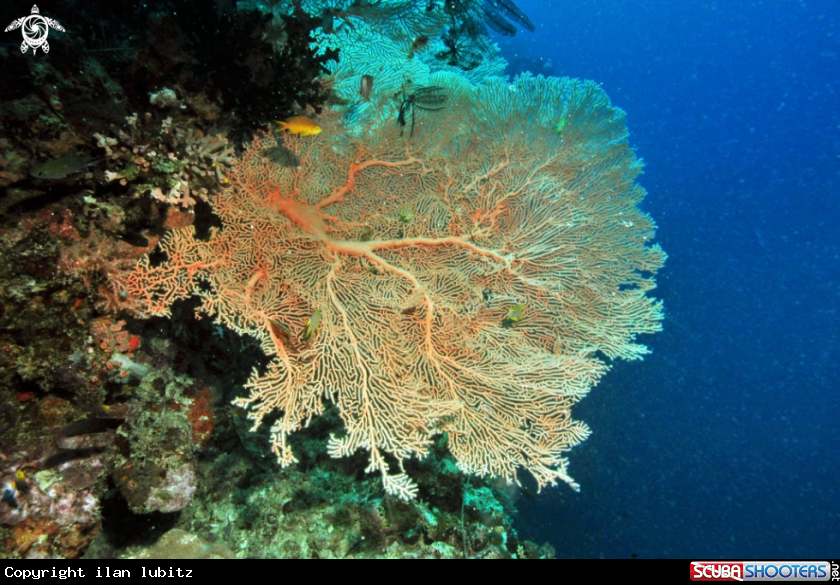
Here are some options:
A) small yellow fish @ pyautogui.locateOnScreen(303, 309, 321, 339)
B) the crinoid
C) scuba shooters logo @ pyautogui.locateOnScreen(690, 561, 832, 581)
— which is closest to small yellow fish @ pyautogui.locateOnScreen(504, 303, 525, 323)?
small yellow fish @ pyautogui.locateOnScreen(303, 309, 321, 339)

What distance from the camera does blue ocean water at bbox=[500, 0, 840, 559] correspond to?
17.3 metres

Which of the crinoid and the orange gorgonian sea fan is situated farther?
the crinoid

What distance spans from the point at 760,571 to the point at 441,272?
404cm

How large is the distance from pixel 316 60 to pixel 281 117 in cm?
63

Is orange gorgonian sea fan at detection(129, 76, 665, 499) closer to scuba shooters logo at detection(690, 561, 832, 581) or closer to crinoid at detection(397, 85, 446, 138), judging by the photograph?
crinoid at detection(397, 85, 446, 138)

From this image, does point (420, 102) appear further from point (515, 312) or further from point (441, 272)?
point (515, 312)

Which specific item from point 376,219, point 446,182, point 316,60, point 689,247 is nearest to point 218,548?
point 376,219

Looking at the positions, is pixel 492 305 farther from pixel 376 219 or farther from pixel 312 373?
pixel 312 373

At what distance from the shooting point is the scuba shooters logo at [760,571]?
10.2 ft

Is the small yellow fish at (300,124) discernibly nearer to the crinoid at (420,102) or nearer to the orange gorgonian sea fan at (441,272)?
the orange gorgonian sea fan at (441,272)

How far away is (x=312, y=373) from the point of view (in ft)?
10.3

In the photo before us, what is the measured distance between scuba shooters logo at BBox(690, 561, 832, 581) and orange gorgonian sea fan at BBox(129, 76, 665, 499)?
1359 millimetres

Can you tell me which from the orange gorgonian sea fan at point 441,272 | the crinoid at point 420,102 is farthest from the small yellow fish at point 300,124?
the crinoid at point 420,102

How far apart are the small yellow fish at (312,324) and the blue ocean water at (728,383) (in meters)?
14.5
